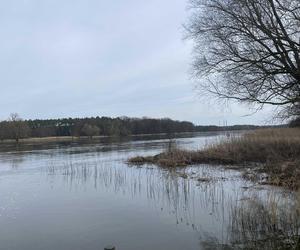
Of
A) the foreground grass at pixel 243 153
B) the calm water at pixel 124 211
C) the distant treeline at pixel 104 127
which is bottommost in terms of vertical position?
the calm water at pixel 124 211

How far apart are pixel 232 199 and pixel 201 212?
178 centimetres

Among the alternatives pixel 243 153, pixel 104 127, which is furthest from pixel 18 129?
pixel 243 153

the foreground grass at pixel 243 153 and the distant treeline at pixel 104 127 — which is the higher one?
the distant treeline at pixel 104 127

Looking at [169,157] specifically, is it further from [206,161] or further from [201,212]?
[201,212]

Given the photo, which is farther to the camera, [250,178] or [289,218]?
[250,178]

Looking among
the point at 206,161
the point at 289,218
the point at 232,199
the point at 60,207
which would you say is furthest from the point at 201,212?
the point at 206,161

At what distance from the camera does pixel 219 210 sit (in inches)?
456

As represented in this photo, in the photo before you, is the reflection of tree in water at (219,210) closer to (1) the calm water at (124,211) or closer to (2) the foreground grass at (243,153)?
(1) the calm water at (124,211)

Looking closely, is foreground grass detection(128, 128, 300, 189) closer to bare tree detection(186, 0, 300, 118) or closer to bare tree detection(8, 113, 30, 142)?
bare tree detection(186, 0, 300, 118)

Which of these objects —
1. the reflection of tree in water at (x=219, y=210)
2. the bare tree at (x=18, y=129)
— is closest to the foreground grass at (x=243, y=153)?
the reflection of tree in water at (x=219, y=210)

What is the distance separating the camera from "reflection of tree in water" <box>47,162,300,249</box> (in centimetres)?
858

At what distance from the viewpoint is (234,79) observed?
1322 centimetres

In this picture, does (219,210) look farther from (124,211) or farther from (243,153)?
(243,153)

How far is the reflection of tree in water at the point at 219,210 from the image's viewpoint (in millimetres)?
8577
